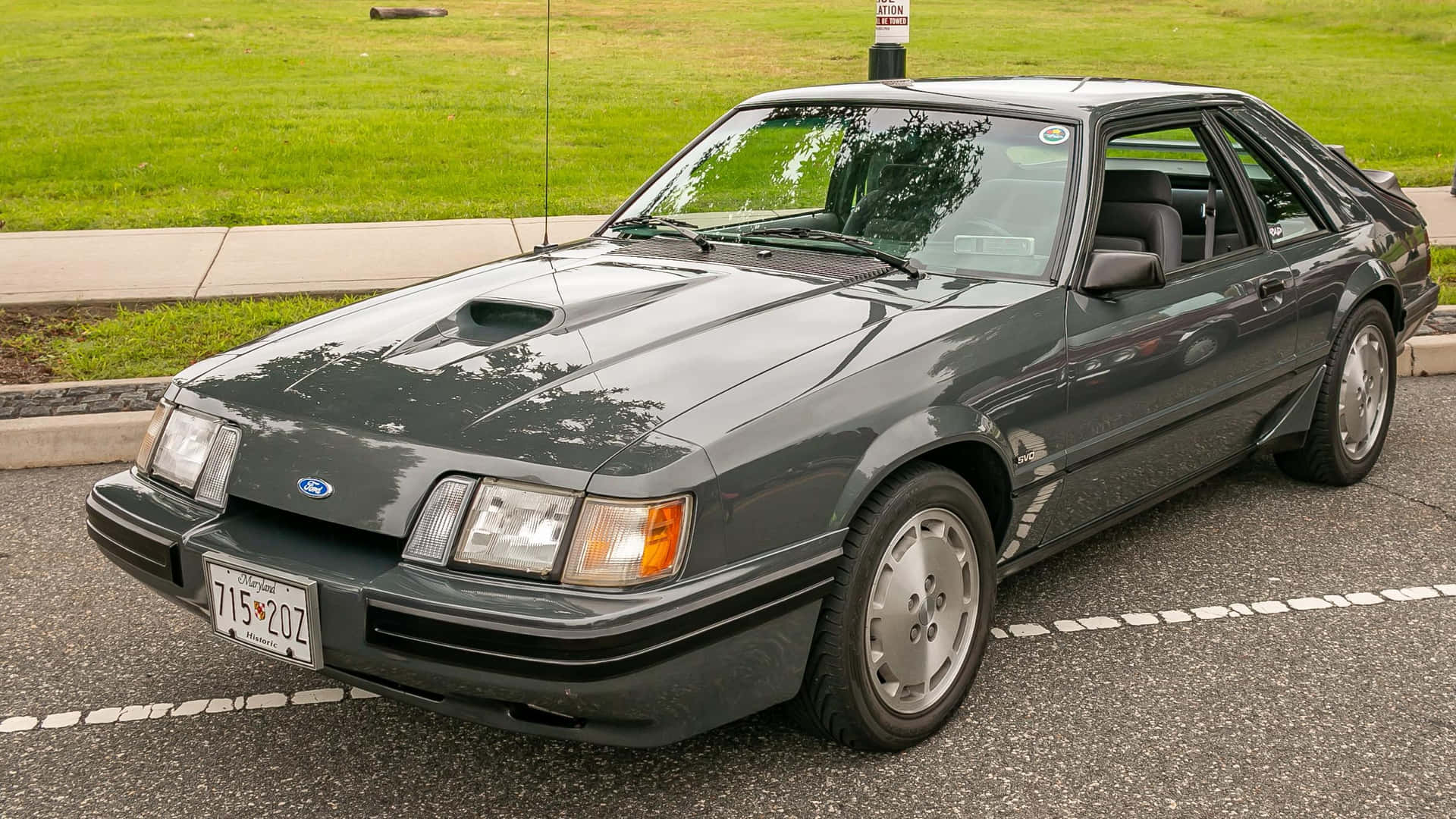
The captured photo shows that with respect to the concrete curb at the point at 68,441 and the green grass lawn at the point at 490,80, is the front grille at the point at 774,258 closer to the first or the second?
the concrete curb at the point at 68,441

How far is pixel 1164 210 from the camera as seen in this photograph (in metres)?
4.00

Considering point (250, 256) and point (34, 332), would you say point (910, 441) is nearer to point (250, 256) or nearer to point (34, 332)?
point (34, 332)

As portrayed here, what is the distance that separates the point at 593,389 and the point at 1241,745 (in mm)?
1709

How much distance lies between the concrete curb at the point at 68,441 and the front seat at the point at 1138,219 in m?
3.69

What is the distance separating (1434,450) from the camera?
5.32 meters

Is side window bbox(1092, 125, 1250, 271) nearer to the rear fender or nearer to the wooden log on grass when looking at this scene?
the rear fender

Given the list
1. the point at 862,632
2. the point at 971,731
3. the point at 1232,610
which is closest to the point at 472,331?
the point at 862,632

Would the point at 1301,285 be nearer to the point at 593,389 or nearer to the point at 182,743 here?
the point at 593,389

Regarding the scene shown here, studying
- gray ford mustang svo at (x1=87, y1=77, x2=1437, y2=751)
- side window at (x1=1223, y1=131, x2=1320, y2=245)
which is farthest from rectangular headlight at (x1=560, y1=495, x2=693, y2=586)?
side window at (x1=1223, y1=131, x2=1320, y2=245)

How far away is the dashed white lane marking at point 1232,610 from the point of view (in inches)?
148

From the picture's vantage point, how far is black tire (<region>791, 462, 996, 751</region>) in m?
2.82

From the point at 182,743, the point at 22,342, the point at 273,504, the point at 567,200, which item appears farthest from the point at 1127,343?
the point at 567,200

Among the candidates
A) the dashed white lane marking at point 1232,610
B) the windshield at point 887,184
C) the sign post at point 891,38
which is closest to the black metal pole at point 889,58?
the sign post at point 891,38

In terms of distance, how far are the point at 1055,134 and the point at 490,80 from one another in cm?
1543
